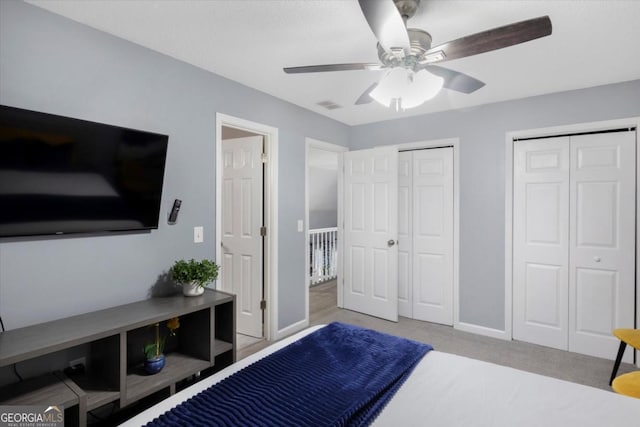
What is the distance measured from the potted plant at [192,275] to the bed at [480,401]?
34.4 inches

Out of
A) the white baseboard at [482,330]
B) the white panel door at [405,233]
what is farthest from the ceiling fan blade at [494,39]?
the white baseboard at [482,330]

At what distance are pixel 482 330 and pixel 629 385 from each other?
198 cm

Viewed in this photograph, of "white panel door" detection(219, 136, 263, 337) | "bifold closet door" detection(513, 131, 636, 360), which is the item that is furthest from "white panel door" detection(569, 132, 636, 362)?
"white panel door" detection(219, 136, 263, 337)

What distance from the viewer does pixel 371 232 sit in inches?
167

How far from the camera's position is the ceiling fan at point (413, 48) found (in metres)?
1.41

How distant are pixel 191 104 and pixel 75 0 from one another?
92cm

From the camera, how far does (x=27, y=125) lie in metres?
1.74

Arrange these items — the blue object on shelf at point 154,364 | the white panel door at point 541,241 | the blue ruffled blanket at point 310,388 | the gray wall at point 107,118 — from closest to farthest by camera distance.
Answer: the blue ruffled blanket at point 310,388
the gray wall at point 107,118
the blue object on shelf at point 154,364
the white panel door at point 541,241

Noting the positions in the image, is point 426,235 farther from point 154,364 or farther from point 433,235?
point 154,364

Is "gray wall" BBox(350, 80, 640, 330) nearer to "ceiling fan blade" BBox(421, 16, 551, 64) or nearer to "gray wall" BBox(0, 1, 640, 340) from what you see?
"gray wall" BBox(0, 1, 640, 340)

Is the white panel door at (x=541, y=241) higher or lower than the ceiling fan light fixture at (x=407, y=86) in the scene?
lower

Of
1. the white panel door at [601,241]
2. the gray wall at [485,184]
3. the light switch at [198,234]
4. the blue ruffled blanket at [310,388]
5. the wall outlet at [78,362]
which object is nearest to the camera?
the blue ruffled blanket at [310,388]

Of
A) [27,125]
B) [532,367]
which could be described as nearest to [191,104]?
[27,125]

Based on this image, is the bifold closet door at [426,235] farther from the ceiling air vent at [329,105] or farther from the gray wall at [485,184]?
the ceiling air vent at [329,105]
